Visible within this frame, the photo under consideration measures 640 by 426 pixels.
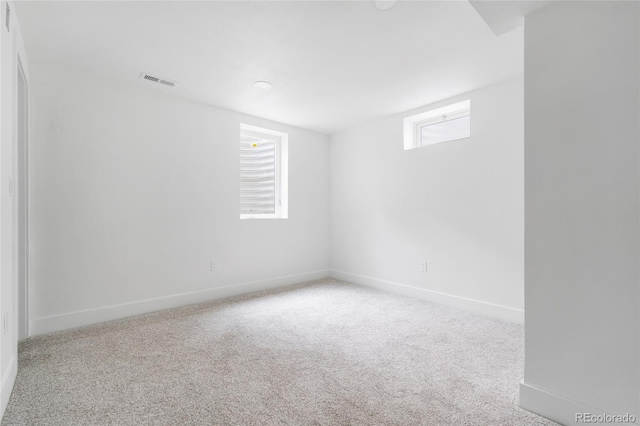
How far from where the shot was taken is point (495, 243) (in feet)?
9.87

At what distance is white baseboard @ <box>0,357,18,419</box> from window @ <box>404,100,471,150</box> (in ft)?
12.5

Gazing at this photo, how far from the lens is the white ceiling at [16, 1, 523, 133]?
1913 mm

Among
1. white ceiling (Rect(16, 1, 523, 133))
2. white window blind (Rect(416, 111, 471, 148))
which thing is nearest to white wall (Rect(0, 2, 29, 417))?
white ceiling (Rect(16, 1, 523, 133))

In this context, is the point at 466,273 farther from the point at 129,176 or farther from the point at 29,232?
the point at 29,232

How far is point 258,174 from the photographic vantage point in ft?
14.1

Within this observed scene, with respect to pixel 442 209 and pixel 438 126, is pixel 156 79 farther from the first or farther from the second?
pixel 442 209
